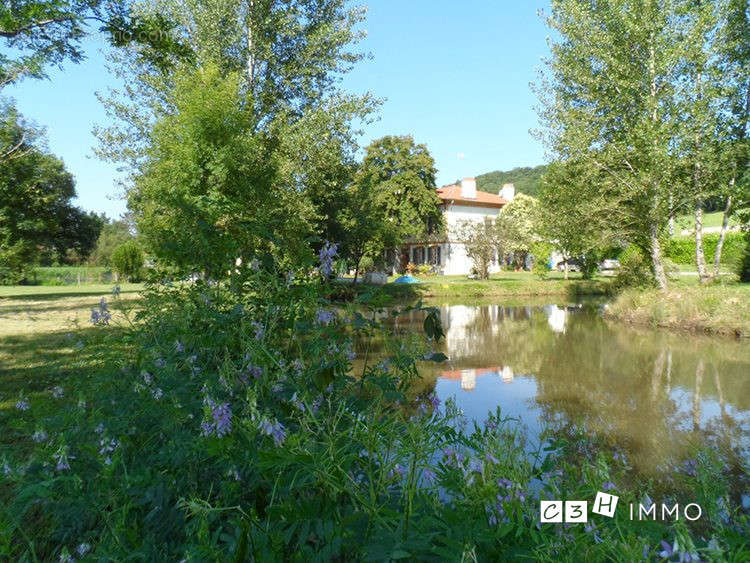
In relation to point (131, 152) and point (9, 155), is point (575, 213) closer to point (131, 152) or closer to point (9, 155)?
point (131, 152)

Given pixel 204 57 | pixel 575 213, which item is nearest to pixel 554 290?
pixel 575 213

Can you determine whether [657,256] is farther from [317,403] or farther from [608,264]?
[608,264]

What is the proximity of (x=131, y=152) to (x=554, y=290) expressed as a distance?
2230cm

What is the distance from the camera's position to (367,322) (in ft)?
8.43

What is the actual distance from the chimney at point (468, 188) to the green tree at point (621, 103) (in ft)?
105

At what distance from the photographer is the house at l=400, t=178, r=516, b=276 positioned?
150 feet

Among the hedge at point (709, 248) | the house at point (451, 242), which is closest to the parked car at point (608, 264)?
the hedge at point (709, 248)

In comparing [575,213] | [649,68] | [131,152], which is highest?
[649,68]

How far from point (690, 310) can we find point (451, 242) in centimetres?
2825

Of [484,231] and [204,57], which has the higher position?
[204,57]

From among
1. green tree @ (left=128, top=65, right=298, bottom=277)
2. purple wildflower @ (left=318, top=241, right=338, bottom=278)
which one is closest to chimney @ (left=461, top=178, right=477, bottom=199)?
green tree @ (left=128, top=65, right=298, bottom=277)

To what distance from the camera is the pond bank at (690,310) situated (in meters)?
13.5

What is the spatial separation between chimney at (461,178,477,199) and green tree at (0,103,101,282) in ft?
110

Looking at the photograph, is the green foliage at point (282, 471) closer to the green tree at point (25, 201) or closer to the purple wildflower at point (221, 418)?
the purple wildflower at point (221, 418)
